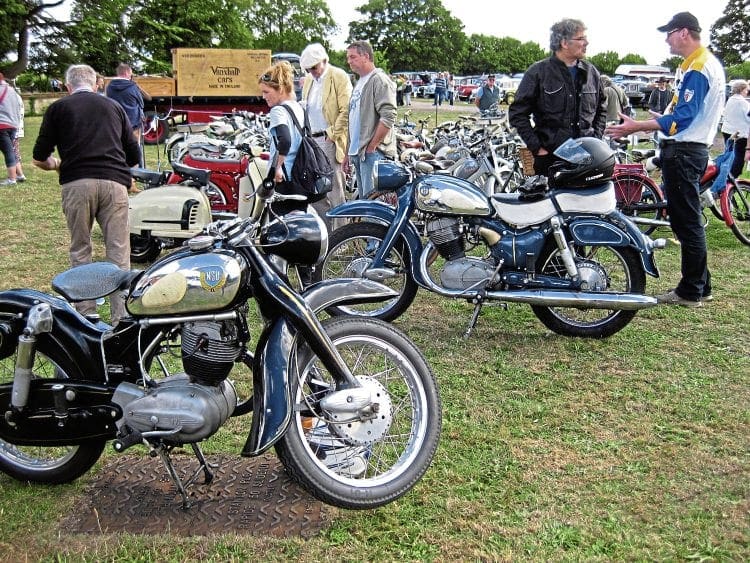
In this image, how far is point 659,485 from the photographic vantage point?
10.5 ft

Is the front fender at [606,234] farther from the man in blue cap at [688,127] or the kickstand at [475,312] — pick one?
the man in blue cap at [688,127]

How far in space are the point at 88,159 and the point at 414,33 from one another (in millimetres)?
99067

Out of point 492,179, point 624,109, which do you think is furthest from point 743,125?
point 492,179

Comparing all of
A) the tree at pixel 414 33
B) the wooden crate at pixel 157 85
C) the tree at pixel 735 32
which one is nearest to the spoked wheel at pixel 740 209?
the wooden crate at pixel 157 85

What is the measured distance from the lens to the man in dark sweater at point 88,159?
4.78 metres

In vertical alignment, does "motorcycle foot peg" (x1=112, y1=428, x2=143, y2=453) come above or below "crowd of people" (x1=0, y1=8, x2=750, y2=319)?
below

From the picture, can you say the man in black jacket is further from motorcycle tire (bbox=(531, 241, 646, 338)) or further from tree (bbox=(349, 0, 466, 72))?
tree (bbox=(349, 0, 466, 72))

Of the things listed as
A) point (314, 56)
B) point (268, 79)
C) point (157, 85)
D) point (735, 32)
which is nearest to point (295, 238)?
point (268, 79)

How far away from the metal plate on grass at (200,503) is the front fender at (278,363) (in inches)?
16.4

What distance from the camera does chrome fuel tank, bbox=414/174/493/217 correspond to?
5.00 metres

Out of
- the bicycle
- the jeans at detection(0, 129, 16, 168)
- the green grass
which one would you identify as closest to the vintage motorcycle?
the green grass

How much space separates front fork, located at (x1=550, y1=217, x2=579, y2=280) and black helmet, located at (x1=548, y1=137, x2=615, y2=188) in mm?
287

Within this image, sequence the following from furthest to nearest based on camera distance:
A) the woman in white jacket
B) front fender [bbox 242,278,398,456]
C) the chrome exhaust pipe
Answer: the woman in white jacket
the chrome exhaust pipe
front fender [bbox 242,278,398,456]

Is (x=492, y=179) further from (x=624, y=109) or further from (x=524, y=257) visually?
(x=624, y=109)
